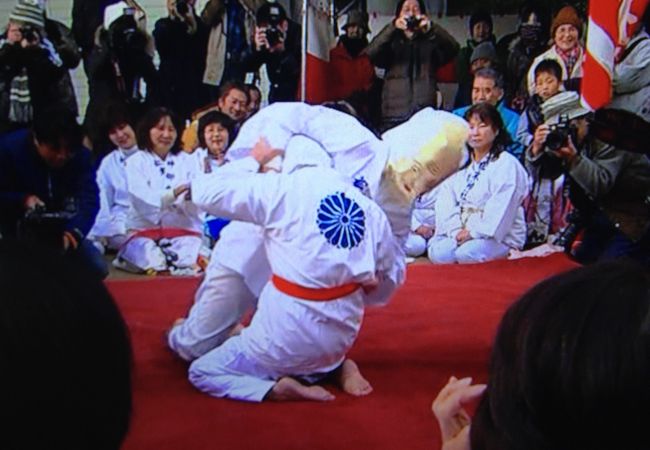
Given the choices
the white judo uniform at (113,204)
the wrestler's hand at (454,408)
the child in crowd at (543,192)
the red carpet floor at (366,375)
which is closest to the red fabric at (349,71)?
the child in crowd at (543,192)

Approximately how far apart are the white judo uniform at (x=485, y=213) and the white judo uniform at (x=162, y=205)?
3.87 feet

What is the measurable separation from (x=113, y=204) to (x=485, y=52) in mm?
2200

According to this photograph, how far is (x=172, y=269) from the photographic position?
3.83m

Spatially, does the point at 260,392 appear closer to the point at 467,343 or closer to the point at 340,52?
the point at 467,343

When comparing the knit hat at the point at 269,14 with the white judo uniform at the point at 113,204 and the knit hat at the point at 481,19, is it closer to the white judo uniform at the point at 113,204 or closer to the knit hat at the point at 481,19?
the white judo uniform at the point at 113,204

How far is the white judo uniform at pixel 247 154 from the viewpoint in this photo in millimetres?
2033

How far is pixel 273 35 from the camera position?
14.6ft

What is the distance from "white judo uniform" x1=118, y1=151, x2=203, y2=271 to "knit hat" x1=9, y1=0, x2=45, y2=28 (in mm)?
739

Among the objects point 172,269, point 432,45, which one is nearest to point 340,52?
point 432,45

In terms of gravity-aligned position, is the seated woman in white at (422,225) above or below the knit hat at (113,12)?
below

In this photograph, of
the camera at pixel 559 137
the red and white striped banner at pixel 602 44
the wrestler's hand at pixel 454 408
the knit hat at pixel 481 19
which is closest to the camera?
the wrestler's hand at pixel 454 408

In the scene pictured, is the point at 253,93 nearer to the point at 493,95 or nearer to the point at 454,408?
the point at 493,95

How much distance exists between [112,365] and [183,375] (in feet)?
5.17

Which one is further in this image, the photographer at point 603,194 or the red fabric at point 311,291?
the photographer at point 603,194
